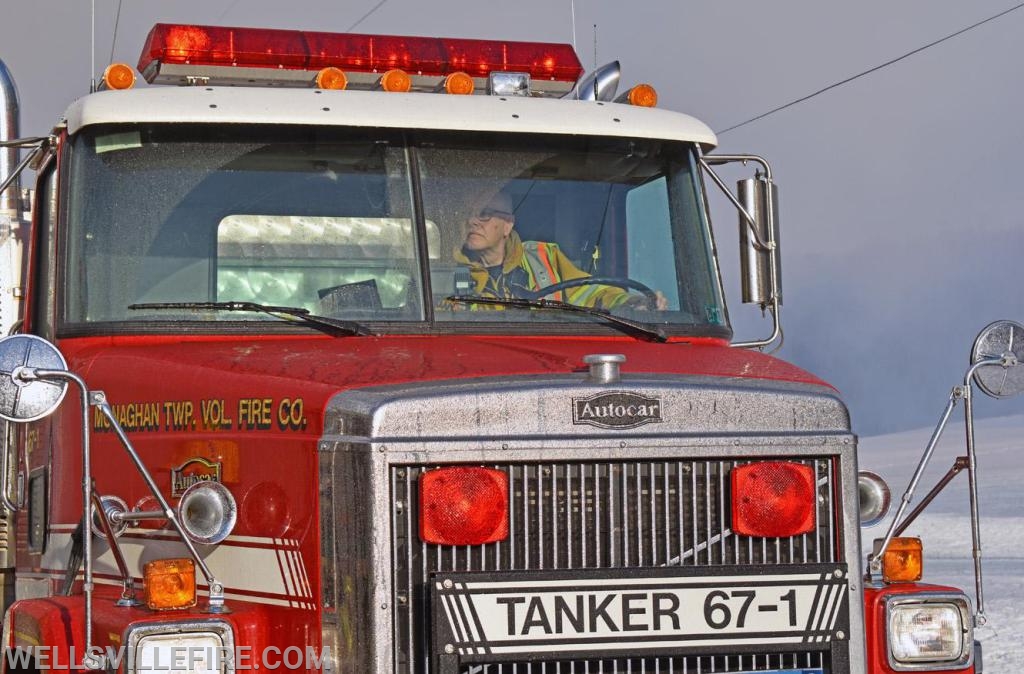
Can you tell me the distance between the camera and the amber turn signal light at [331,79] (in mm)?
6027

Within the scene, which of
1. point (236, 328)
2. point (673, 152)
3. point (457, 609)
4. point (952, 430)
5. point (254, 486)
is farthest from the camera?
point (952, 430)

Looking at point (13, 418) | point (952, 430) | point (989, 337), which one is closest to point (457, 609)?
point (13, 418)

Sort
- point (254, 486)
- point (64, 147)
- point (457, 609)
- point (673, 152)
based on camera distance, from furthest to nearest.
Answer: point (673, 152), point (64, 147), point (254, 486), point (457, 609)

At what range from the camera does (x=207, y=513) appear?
4340 millimetres

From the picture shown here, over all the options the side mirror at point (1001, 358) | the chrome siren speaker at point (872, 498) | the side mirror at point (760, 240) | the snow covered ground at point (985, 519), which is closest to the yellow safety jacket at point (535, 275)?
the side mirror at point (760, 240)

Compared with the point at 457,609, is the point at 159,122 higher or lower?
higher

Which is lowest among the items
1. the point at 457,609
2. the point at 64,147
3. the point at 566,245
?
the point at 457,609

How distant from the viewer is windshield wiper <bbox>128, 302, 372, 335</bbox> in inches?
205

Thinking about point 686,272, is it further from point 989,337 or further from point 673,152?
point 989,337

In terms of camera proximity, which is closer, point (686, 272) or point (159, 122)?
point (159, 122)

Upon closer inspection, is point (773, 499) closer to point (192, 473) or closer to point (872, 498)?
point (872, 498)

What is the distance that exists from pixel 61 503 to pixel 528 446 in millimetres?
1879

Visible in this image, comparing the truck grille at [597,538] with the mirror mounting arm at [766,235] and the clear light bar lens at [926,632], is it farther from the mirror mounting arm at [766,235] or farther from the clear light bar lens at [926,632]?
the mirror mounting arm at [766,235]

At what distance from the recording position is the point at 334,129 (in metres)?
5.68
